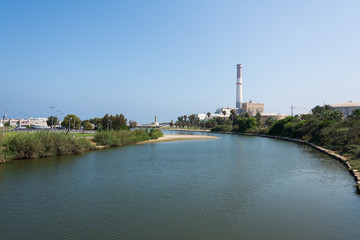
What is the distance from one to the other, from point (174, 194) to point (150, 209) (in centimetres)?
284

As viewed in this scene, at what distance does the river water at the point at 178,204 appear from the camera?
33.7 ft

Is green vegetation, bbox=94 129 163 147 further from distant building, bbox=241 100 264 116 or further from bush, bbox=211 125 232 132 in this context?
distant building, bbox=241 100 264 116

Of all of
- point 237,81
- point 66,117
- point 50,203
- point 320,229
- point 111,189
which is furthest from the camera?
point 237,81

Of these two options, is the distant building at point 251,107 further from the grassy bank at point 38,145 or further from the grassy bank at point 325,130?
the grassy bank at point 38,145


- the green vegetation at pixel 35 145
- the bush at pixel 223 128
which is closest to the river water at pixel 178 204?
the green vegetation at pixel 35 145

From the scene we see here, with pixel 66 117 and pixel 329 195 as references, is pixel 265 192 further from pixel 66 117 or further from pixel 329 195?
pixel 66 117

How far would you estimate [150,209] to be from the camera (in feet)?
42.0

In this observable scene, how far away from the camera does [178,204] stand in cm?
1356

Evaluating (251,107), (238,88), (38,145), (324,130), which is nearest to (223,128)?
(238,88)

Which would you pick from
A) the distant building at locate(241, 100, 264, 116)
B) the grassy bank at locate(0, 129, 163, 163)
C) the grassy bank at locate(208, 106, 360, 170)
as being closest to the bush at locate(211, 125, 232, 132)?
the grassy bank at locate(208, 106, 360, 170)

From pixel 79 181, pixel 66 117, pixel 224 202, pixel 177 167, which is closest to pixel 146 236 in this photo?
pixel 224 202

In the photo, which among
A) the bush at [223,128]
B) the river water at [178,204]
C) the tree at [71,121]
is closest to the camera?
the river water at [178,204]

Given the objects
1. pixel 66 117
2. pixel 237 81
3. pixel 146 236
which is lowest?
pixel 146 236

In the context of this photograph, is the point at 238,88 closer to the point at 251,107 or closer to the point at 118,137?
the point at 251,107
